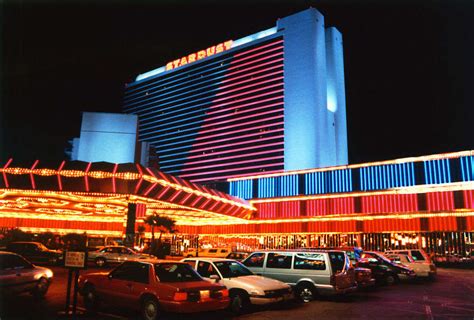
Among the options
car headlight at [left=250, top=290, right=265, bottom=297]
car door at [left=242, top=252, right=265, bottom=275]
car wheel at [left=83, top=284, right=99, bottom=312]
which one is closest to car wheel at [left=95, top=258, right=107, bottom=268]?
car door at [left=242, top=252, right=265, bottom=275]

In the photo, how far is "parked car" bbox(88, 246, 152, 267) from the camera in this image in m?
22.5

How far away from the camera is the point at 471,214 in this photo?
3750cm

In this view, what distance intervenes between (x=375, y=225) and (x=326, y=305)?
33.9m

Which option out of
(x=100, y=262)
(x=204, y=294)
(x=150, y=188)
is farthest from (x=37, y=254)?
(x=204, y=294)

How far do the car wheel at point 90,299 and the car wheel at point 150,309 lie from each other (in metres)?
1.93

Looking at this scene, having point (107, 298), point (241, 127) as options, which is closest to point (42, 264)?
point (107, 298)

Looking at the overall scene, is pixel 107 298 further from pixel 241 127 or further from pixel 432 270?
pixel 241 127

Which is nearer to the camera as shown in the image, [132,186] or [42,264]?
[42,264]

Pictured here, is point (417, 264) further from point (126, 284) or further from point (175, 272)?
point (126, 284)

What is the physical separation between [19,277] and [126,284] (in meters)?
3.56

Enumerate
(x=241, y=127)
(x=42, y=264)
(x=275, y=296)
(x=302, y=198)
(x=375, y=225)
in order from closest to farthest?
(x=275, y=296) < (x=42, y=264) < (x=375, y=225) < (x=302, y=198) < (x=241, y=127)

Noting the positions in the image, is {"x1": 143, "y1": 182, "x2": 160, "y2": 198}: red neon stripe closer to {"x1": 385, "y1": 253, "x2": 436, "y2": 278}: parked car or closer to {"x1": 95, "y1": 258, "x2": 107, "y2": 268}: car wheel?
{"x1": 95, "y1": 258, "x2": 107, "y2": 268}: car wheel

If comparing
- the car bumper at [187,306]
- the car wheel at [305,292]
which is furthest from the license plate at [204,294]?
the car wheel at [305,292]

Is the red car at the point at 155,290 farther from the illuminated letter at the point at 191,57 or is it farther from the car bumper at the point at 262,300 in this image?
the illuminated letter at the point at 191,57
